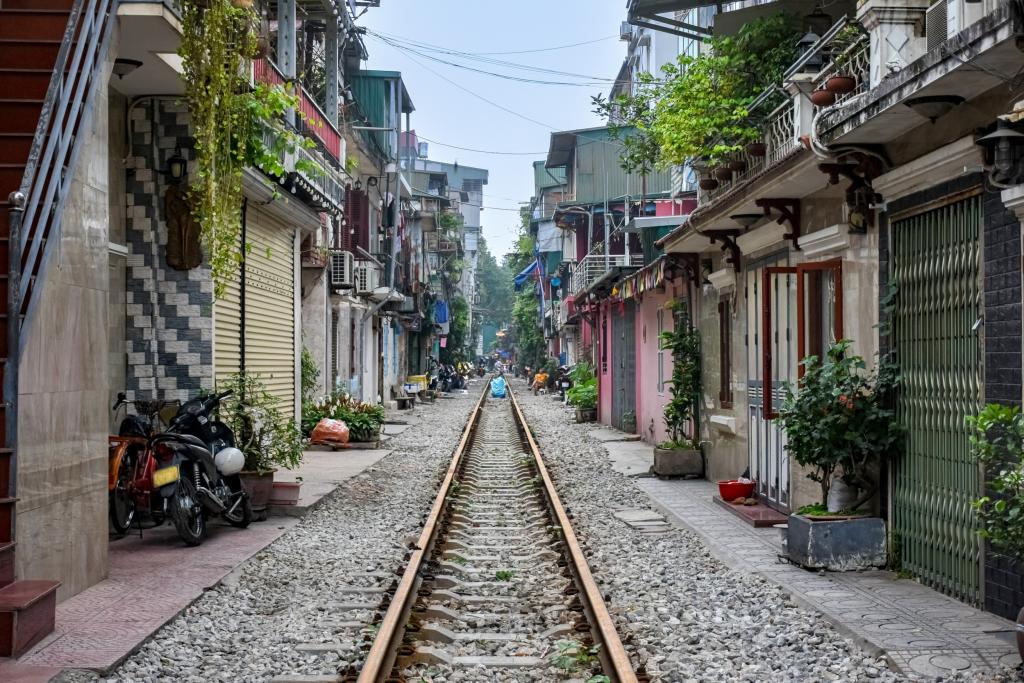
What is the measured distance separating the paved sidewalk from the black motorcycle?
4443 millimetres

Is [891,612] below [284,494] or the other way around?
below

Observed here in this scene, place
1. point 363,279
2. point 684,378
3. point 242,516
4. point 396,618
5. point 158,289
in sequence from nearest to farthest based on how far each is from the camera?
1. point 396,618
2. point 242,516
3. point 158,289
4. point 684,378
5. point 363,279

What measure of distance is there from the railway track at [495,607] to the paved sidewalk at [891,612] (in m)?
1.44

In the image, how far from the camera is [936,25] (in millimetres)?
7820

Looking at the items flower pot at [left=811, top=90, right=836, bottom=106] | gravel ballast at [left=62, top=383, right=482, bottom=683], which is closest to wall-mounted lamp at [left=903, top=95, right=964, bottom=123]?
flower pot at [left=811, top=90, right=836, bottom=106]

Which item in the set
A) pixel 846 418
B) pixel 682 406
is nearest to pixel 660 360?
pixel 682 406

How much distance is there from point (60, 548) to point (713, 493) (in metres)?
8.74

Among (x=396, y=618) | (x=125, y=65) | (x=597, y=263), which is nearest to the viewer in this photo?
(x=396, y=618)

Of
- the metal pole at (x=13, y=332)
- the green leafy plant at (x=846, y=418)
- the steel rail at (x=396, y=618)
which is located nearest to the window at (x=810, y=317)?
the green leafy plant at (x=846, y=418)

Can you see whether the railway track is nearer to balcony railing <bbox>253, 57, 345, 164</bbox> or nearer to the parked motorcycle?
the parked motorcycle

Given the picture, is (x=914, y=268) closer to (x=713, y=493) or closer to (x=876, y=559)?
(x=876, y=559)

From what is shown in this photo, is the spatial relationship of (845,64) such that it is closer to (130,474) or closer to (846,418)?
(846,418)

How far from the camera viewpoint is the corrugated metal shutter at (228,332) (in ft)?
40.2

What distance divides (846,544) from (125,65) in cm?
757
